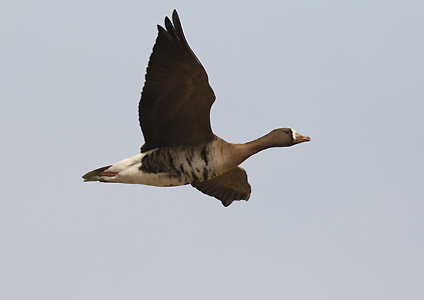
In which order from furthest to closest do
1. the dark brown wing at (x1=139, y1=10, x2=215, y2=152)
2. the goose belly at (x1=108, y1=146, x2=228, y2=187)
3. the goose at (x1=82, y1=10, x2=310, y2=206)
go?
the goose belly at (x1=108, y1=146, x2=228, y2=187) → the goose at (x1=82, y1=10, x2=310, y2=206) → the dark brown wing at (x1=139, y1=10, x2=215, y2=152)

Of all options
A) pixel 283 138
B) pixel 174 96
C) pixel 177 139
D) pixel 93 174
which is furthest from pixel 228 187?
pixel 174 96

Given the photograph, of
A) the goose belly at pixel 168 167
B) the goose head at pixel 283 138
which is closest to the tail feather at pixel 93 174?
the goose belly at pixel 168 167

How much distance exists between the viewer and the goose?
11.3 meters

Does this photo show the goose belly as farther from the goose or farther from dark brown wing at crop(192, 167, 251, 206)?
dark brown wing at crop(192, 167, 251, 206)

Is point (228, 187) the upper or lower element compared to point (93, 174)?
lower

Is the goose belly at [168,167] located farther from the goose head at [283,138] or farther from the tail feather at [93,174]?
the goose head at [283,138]

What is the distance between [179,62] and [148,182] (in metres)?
2.32

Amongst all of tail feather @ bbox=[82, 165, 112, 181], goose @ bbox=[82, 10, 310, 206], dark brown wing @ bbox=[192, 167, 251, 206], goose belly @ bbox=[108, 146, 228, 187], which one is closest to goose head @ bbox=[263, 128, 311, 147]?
goose @ bbox=[82, 10, 310, 206]

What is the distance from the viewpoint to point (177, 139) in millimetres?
12023

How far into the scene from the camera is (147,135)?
39.7 feet

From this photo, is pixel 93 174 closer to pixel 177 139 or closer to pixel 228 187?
pixel 177 139

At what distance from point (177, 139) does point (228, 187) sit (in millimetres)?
2566

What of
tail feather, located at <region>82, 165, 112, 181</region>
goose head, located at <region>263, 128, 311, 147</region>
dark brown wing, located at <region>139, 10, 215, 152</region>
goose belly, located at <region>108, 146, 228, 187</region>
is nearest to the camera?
dark brown wing, located at <region>139, 10, 215, 152</region>

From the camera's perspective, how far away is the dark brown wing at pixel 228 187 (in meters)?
14.0
